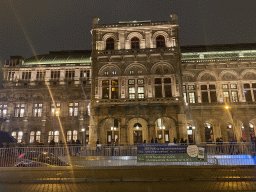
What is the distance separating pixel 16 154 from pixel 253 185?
15.2 metres

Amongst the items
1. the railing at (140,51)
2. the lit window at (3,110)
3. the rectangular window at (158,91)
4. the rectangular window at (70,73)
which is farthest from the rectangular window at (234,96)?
the lit window at (3,110)

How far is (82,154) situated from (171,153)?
7131 mm

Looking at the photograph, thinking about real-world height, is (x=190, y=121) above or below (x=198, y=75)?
below

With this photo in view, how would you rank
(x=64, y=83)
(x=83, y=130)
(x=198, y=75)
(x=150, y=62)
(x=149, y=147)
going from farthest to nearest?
1. (x=64, y=83)
2. (x=83, y=130)
3. (x=198, y=75)
4. (x=150, y=62)
5. (x=149, y=147)

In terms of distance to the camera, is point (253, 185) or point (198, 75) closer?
point (253, 185)

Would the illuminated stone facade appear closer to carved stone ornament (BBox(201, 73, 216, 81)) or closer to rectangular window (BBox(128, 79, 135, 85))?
carved stone ornament (BBox(201, 73, 216, 81))

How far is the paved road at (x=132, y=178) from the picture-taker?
1099 centimetres

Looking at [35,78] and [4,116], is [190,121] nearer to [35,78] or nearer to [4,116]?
[35,78]

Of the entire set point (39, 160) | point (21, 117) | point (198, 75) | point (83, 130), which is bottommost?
point (39, 160)

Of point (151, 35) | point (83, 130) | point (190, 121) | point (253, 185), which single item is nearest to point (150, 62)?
point (151, 35)

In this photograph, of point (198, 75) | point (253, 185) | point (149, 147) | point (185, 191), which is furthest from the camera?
point (198, 75)

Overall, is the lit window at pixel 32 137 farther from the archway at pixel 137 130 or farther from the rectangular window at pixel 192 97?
the rectangular window at pixel 192 97

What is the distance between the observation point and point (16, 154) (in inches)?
631

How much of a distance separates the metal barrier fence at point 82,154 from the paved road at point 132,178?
1.12 metres
